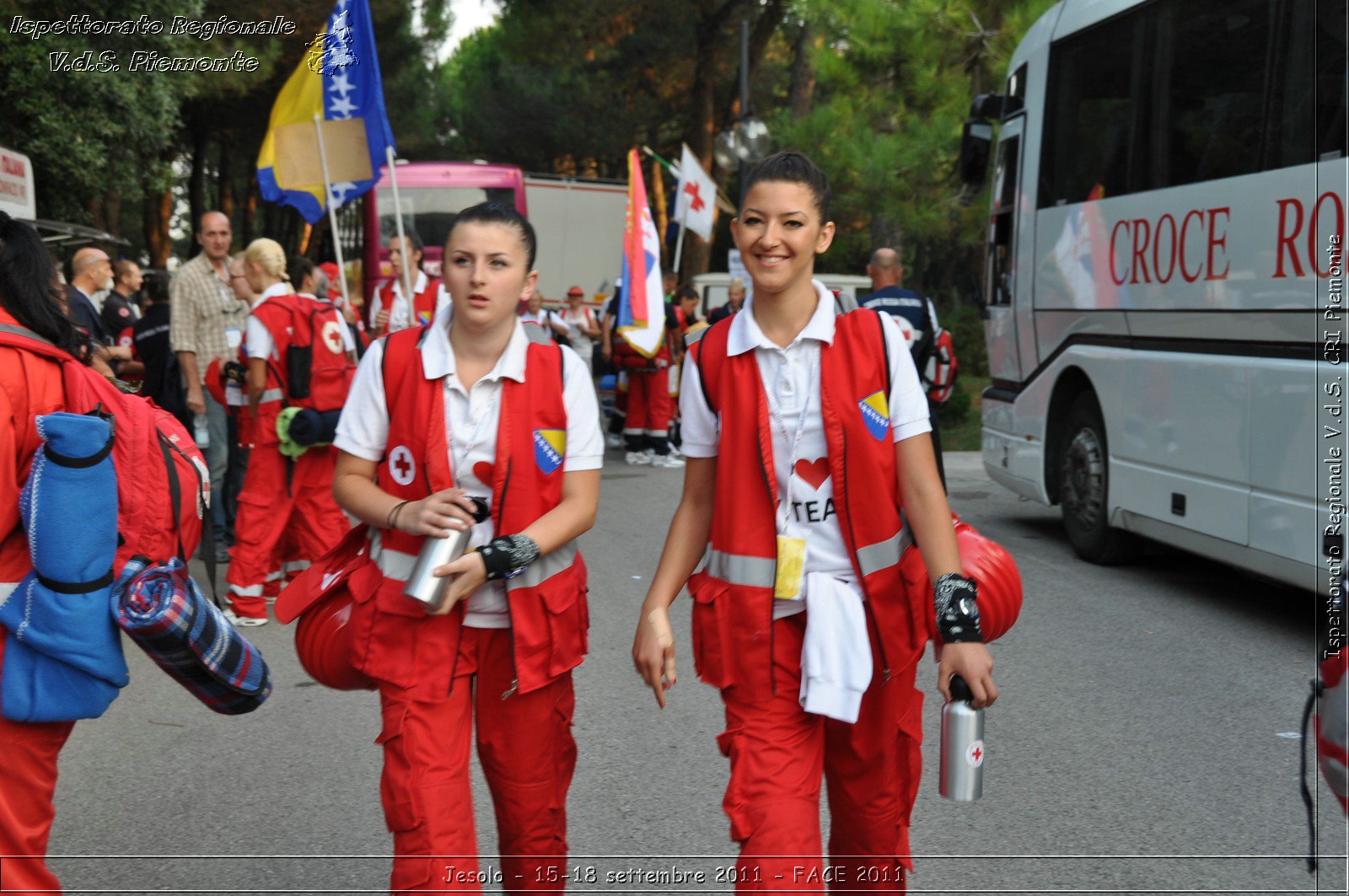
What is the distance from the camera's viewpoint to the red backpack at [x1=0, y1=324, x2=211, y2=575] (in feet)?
9.78

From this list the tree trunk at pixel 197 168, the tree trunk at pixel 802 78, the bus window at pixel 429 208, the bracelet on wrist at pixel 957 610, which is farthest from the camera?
the tree trunk at pixel 197 168

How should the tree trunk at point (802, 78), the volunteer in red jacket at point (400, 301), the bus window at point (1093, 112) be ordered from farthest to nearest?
the tree trunk at point (802, 78) → the volunteer in red jacket at point (400, 301) → the bus window at point (1093, 112)

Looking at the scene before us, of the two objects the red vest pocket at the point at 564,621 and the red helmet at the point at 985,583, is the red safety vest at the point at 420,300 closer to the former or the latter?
the red vest pocket at the point at 564,621

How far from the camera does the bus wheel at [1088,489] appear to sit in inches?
350

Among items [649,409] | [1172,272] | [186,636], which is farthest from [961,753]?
[649,409]

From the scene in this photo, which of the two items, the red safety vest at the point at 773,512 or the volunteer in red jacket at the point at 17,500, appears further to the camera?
the red safety vest at the point at 773,512

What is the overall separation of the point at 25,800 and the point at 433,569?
3.19ft

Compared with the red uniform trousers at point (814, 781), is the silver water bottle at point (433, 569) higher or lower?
higher

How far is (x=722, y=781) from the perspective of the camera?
194 inches

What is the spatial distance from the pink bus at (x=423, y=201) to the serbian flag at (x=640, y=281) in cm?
1185

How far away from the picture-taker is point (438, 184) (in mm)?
25734

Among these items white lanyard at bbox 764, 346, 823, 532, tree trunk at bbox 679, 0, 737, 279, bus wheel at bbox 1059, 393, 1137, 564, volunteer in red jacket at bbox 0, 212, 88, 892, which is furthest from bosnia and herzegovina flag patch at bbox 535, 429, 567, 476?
tree trunk at bbox 679, 0, 737, 279

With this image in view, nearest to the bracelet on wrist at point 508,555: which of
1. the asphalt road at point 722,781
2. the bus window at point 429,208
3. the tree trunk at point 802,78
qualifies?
the asphalt road at point 722,781

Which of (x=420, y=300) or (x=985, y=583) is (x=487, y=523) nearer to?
(x=985, y=583)
